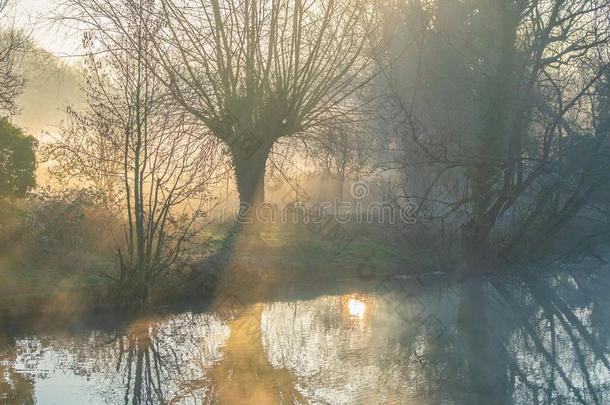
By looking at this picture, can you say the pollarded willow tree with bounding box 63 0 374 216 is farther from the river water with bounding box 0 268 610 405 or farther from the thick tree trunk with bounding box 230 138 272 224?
the river water with bounding box 0 268 610 405

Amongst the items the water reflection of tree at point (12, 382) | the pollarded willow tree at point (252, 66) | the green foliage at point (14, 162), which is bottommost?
the water reflection of tree at point (12, 382)

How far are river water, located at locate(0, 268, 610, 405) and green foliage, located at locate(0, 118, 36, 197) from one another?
4600mm

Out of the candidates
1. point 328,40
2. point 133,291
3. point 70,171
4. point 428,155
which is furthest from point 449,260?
point 70,171

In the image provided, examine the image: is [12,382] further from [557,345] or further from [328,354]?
[557,345]

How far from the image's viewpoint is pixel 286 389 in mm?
8781

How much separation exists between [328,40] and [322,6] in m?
0.85

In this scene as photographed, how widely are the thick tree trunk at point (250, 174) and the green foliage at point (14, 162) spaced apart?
4775 millimetres

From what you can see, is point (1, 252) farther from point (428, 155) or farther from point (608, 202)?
point (608, 202)

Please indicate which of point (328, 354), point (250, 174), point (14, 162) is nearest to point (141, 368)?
point (328, 354)

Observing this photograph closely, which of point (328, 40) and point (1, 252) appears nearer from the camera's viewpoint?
point (1, 252)

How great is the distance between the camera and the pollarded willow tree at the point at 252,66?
16250 mm

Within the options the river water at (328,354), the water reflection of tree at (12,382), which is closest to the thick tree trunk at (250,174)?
the river water at (328,354)

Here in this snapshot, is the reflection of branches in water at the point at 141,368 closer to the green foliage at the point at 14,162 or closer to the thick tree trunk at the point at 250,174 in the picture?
the green foliage at the point at 14,162

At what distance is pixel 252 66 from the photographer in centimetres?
1652
